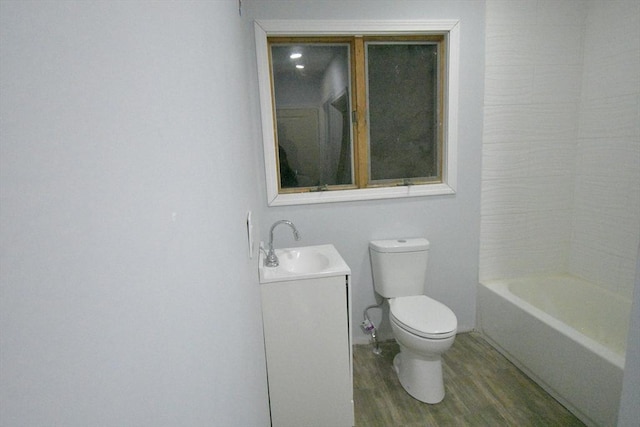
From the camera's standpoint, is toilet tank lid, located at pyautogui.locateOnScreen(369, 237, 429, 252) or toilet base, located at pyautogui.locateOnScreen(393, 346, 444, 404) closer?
toilet base, located at pyautogui.locateOnScreen(393, 346, 444, 404)

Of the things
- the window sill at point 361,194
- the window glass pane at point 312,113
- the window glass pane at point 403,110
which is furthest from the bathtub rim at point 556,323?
the window glass pane at point 312,113

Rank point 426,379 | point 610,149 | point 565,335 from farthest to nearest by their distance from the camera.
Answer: point 610,149 < point 426,379 < point 565,335

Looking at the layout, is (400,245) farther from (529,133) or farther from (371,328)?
(529,133)

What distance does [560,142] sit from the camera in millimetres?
2201

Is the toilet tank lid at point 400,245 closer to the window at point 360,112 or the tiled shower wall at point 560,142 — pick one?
the window at point 360,112

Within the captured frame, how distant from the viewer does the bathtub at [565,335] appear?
4.82 feet

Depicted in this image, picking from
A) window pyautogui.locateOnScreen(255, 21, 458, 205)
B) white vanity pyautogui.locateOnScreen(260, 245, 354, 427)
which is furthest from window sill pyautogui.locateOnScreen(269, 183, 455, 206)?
white vanity pyautogui.locateOnScreen(260, 245, 354, 427)

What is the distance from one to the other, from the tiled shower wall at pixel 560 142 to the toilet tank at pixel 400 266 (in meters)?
0.56

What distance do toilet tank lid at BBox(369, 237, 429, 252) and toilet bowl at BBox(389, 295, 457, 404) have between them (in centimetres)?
36

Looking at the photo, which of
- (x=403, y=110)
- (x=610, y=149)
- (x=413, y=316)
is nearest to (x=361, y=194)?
(x=403, y=110)

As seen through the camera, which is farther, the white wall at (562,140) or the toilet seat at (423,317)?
the white wall at (562,140)

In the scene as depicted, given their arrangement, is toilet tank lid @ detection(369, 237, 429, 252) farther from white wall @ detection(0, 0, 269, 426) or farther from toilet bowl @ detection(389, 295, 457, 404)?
white wall @ detection(0, 0, 269, 426)

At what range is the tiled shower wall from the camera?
1.94 m

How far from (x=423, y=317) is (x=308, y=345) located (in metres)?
0.70
